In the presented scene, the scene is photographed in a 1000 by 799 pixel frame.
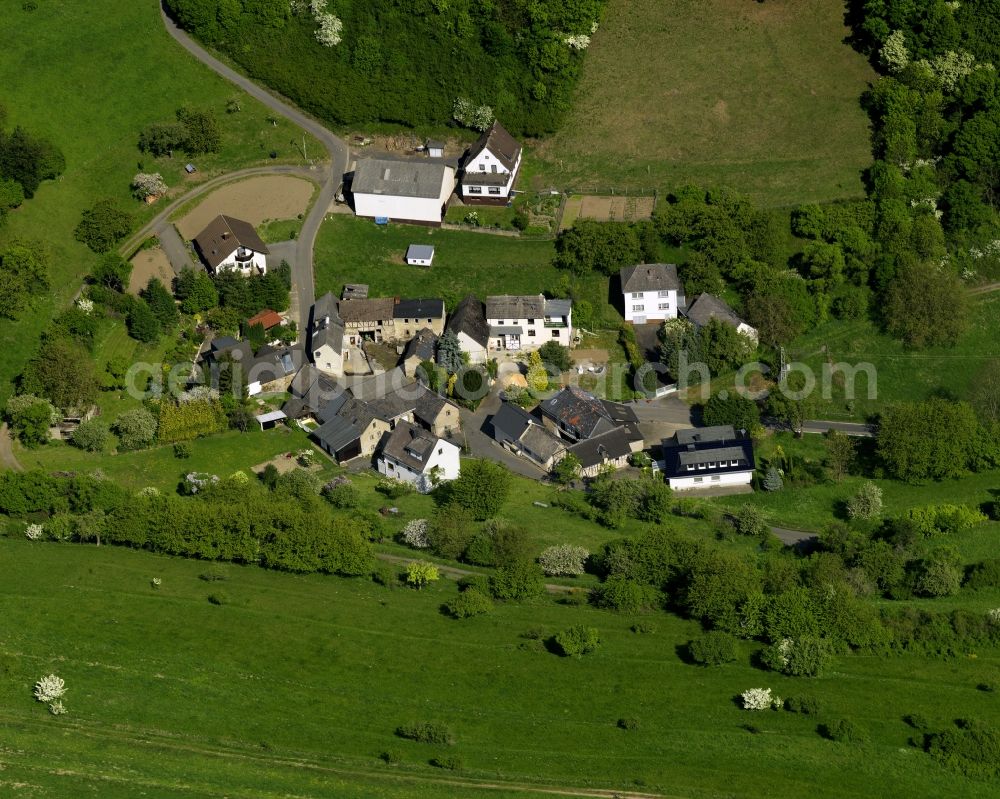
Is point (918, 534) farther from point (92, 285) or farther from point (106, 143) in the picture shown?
point (106, 143)

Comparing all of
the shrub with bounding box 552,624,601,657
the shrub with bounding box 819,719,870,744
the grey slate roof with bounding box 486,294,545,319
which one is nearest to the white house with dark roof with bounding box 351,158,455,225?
the grey slate roof with bounding box 486,294,545,319

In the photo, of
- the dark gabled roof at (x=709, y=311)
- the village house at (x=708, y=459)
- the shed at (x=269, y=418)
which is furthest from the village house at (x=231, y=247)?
the village house at (x=708, y=459)

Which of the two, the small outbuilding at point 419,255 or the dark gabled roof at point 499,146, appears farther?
the dark gabled roof at point 499,146

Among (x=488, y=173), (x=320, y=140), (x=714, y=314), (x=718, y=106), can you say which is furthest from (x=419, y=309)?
(x=718, y=106)

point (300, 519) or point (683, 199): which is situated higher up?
point (683, 199)

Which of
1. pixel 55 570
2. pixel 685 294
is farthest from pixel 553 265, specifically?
pixel 55 570

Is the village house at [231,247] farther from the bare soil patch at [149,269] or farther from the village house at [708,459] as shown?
the village house at [708,459]

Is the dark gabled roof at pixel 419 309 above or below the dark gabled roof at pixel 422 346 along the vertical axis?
above
